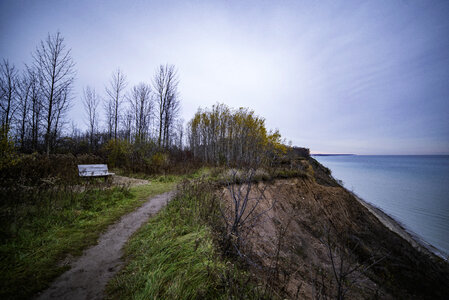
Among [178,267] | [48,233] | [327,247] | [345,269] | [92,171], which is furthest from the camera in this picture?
[92,171]

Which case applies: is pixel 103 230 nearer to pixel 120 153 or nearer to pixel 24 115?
pixel 120 153

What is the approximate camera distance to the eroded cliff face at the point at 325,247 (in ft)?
12.8

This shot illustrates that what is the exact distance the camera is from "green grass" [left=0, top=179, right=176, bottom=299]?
7.12 feet

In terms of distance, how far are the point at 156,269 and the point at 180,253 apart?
411mm

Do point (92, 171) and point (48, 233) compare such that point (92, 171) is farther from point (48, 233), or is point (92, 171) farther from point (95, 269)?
point (95, 269)

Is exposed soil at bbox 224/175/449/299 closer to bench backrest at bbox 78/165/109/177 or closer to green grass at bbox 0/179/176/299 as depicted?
green grass at bbox 0/179/176/299

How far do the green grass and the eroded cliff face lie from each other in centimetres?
326

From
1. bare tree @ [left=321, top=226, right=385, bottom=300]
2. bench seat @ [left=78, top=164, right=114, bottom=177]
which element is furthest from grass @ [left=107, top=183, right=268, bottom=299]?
bench seat @ [left=78, top=164, right=114, bottom=177]

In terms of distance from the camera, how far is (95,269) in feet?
8.27

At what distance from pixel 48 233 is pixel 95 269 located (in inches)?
72.4

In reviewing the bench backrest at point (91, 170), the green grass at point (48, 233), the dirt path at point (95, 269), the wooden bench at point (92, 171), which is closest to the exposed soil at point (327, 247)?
the dirt path at point (95, 269)

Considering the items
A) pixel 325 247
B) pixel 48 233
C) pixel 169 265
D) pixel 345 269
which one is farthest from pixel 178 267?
pixel 325 247

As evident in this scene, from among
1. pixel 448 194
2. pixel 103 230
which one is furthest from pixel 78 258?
pixel 448 194

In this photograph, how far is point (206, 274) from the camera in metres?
2.24
